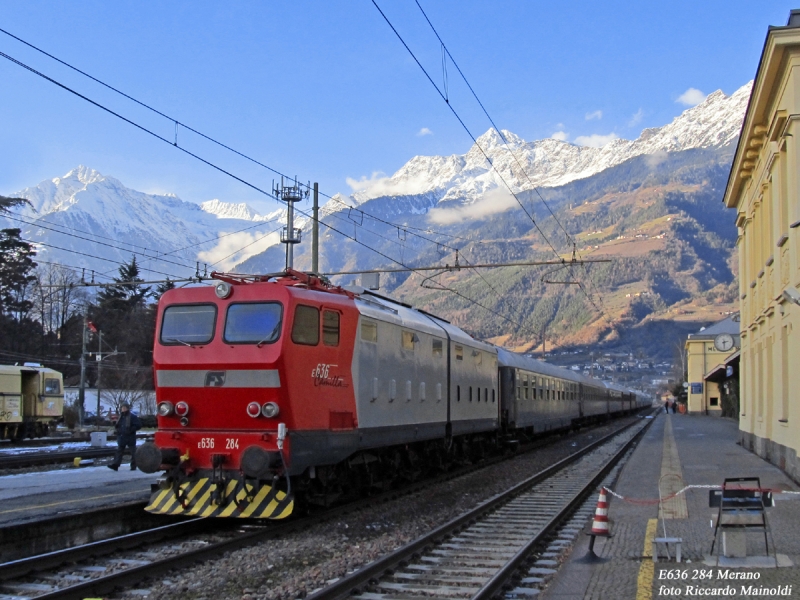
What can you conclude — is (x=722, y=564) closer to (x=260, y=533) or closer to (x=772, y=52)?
(x=260, y=533)

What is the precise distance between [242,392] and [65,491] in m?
5.35

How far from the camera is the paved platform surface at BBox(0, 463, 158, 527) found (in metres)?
12.7

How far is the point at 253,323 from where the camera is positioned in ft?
39.2

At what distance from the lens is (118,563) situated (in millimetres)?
9719

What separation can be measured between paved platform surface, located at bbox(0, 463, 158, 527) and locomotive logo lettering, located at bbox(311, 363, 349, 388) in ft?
12.6

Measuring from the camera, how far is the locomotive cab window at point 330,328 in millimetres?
12359

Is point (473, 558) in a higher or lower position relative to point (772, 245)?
lower

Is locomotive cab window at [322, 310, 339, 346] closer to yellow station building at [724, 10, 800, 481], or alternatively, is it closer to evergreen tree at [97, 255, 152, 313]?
yellow station building at [724, 10, 800, 481]

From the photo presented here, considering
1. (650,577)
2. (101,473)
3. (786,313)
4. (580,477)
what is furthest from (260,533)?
(786,313)

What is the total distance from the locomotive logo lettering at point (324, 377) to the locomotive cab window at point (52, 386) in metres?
28.7

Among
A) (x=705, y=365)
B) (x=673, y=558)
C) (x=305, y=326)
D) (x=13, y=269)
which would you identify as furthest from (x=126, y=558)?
(x=705, y=365)

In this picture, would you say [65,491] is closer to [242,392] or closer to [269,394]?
[242,392]

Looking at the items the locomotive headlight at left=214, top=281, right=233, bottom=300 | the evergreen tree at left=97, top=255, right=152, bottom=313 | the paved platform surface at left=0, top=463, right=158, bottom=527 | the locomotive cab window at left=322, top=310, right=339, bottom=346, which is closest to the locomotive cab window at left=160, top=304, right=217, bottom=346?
the locomotive headlight at left=214, top=281, right=233, bottom=300

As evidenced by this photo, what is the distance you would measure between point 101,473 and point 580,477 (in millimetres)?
10734
